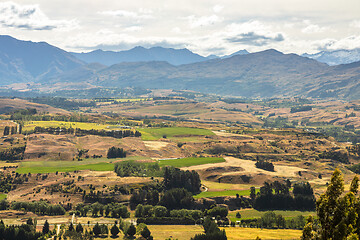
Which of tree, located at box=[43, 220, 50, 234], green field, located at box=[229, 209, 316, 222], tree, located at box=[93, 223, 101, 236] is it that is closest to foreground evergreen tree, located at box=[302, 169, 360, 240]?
tree, located at box=[93, 223, 101, 236]

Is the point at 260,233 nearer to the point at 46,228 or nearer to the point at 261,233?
the point at 261,233

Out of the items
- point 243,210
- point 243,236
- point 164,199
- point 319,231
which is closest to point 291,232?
point 243,236

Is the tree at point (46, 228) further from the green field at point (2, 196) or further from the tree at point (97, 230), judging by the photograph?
the green field at point (2, 196)

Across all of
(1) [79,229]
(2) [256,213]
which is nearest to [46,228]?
(1) [79,229]

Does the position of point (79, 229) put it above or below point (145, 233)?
below

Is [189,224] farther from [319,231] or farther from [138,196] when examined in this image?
[319,231]

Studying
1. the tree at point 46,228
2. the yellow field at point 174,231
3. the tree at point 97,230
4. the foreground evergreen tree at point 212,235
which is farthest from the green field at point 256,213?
the tree at point 46,228
